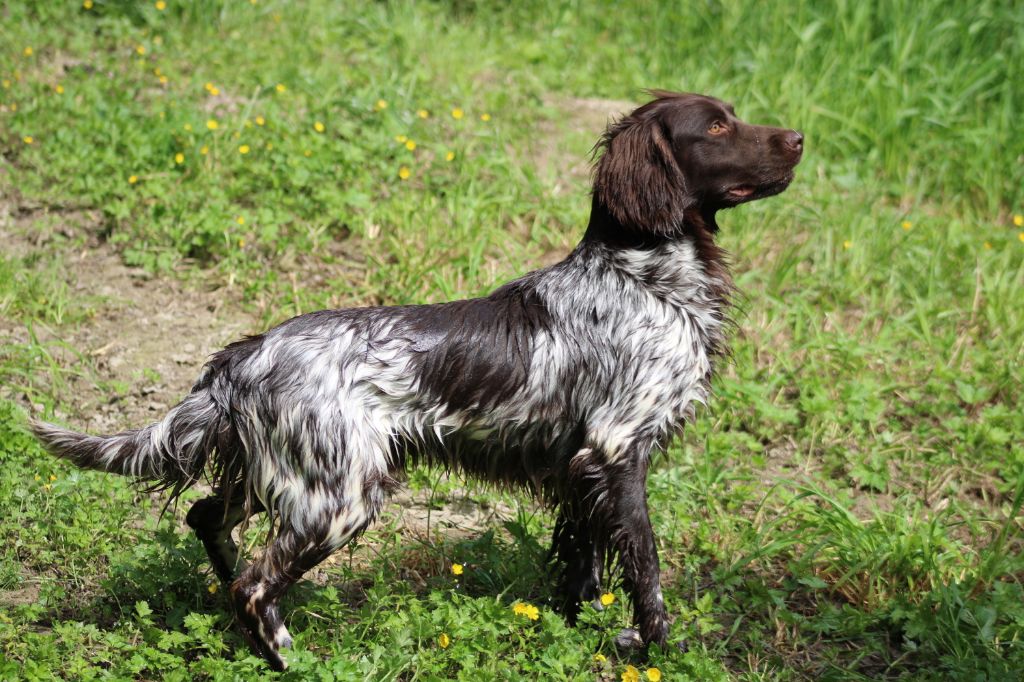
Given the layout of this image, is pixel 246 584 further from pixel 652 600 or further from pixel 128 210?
pixel 128 210

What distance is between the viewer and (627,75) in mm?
7812

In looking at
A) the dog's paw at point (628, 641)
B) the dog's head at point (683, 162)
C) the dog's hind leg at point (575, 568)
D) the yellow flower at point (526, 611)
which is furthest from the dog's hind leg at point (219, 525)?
the dog's head at point (683, 162)

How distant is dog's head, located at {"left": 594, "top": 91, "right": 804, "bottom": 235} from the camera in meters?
3.58

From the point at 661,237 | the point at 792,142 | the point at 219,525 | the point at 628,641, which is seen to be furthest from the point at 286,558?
the point at 792,142

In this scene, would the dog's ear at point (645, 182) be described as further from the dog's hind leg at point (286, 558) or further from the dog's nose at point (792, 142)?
the dog's hind leg at point (286, 558)

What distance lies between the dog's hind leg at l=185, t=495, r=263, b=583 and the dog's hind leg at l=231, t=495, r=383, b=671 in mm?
257

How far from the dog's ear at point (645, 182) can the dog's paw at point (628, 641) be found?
1384 mm

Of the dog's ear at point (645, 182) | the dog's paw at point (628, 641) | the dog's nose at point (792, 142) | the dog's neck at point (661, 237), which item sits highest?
the dog's nose at point (792, 142)

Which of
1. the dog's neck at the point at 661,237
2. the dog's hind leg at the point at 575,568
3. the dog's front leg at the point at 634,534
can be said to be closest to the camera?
the dog's front leg at the point at 634,534

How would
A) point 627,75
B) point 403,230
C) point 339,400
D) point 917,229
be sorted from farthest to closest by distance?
point 627,75 → point 917,229 → point 403,230 → point 339,400

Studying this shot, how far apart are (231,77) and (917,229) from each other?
4374mm

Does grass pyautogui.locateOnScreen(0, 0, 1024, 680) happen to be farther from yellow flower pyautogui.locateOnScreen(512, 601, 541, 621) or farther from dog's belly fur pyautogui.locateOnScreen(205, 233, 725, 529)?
dog's belly fur pyautogui.locateOnScreen(205, 233, 725, 529)

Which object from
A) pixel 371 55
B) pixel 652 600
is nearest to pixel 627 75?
pixel 371 55

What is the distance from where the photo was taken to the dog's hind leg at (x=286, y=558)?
3332mm
